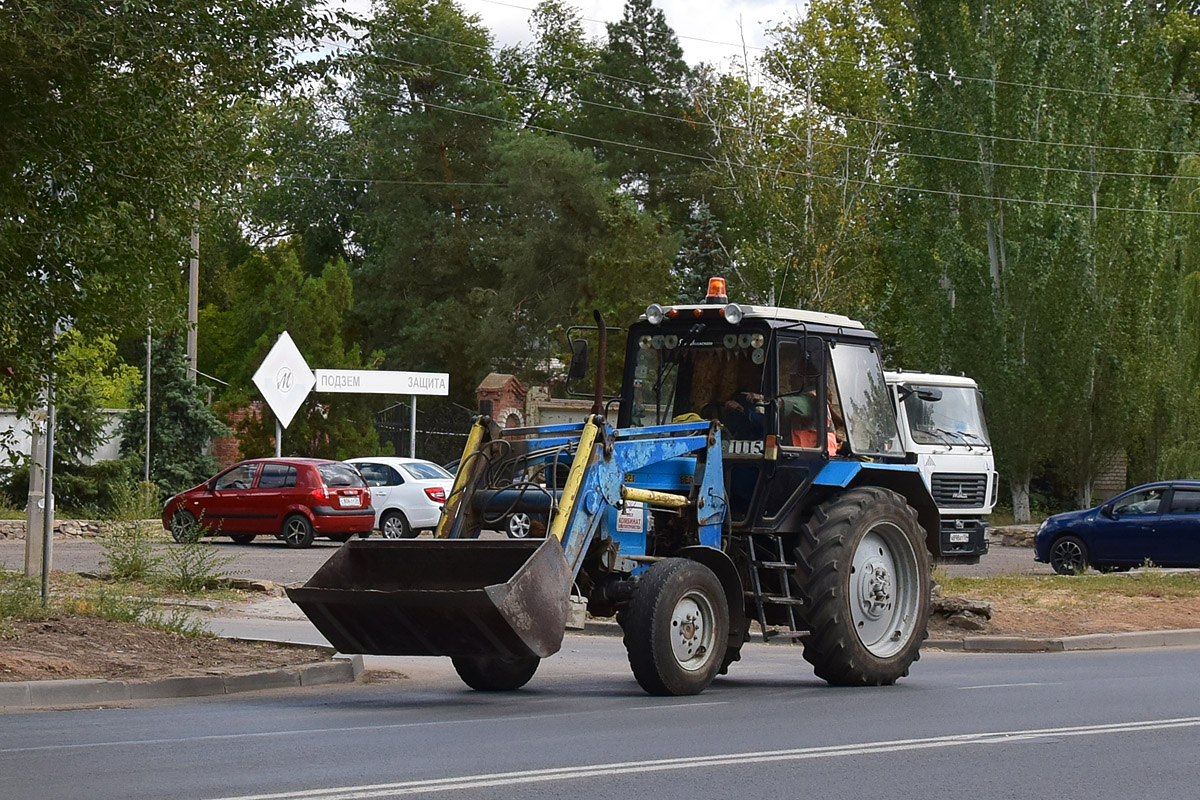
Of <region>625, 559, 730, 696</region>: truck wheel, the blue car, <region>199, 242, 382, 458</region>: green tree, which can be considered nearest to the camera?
<region>625, 559, 730, 696</region>: truck wheel

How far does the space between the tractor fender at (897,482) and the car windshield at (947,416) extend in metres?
12.8

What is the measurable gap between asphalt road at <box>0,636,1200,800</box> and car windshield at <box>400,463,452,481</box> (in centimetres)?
1806

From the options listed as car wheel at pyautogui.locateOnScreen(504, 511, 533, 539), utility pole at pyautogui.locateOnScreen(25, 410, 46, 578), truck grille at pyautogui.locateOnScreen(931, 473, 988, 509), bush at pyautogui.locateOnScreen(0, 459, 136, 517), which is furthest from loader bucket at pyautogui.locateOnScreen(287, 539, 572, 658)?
bush at pyautogui.locateOnScreen(0, 459, 136, 517)

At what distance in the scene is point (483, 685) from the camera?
12945 mm

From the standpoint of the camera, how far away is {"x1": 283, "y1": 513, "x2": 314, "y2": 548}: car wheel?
100 ft

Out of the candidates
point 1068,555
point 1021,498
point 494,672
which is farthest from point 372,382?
point 494,672

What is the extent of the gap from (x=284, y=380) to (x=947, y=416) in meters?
13.9

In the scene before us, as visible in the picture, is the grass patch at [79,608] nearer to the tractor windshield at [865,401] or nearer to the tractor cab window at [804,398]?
the tractor cab window at [804,398]

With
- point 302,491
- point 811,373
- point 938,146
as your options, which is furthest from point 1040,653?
point 938,146

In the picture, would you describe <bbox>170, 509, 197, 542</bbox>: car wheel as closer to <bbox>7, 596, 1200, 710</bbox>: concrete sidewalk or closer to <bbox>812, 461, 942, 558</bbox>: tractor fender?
<bbox>7, 596, 1200, 710</bbox>: concrete sidewalk

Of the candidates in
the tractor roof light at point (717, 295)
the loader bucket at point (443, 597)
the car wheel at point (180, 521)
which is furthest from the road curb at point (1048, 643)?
the car wheel at point (180, 521)

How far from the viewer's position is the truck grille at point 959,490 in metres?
27.1

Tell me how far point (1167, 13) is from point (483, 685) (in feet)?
162

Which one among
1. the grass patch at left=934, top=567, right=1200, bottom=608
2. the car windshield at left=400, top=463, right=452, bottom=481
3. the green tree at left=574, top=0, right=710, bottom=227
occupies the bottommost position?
the grass patch at left=934, top=567, right=1200, bottom=608
